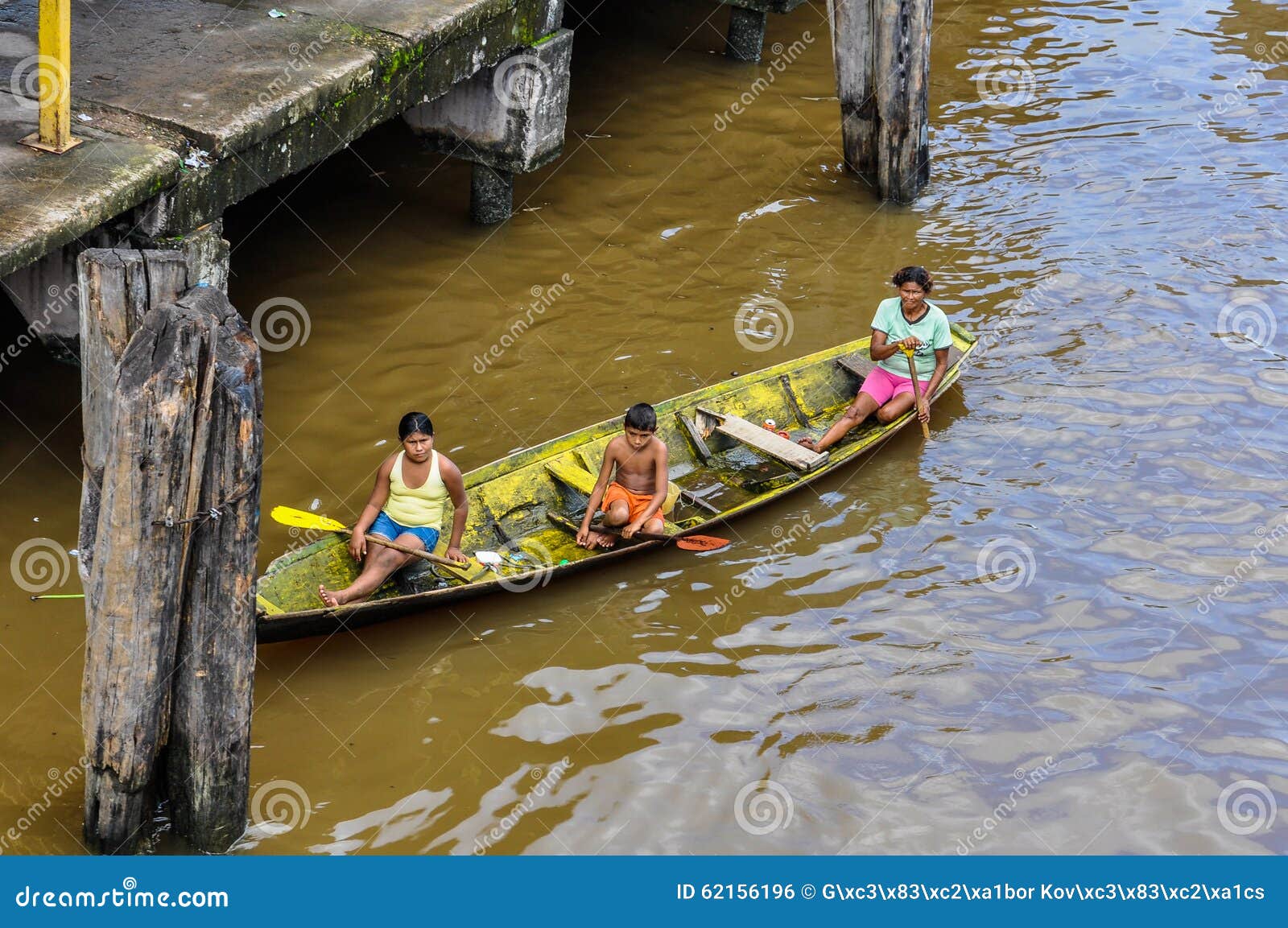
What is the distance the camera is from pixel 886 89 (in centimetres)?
1032

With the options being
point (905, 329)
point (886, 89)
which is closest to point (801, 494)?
point (905, 329)

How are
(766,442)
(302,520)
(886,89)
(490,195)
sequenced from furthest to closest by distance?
1. (886,89)
2. (490,195)
3. (766,442)
4. (302,520)

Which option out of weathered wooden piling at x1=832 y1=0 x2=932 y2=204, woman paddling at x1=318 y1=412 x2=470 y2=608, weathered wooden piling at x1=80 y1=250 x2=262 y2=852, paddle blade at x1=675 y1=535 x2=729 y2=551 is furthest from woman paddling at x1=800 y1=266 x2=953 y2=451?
weathered wooden piling at x1=80 y1=250 x2=262 y2=852

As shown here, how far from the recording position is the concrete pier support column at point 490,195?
9.63 meters

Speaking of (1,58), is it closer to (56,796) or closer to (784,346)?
(56,796)

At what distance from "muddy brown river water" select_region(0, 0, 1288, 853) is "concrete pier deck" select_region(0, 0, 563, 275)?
1.49m

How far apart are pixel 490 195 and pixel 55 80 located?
377 cm

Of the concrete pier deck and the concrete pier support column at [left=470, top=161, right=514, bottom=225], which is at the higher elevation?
the concrete pier deck

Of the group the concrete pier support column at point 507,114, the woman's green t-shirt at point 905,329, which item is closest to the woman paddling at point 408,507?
the woman's green t-shirt at point 905,329

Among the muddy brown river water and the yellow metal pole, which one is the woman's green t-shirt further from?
the yellow metal pole

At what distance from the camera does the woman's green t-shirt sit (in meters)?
8.25

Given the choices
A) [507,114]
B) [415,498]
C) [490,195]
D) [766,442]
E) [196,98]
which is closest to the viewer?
[415,498]

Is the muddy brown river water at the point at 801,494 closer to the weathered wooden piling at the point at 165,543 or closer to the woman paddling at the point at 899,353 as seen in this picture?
the woman paddling at the point at 899,353

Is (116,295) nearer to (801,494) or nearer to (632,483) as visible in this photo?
(632,483)
